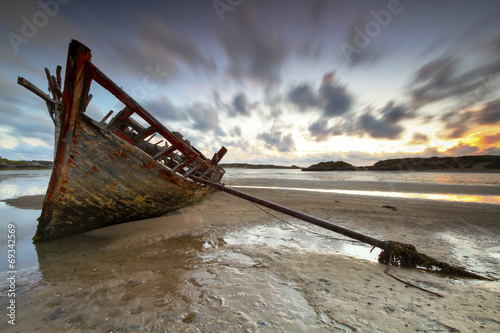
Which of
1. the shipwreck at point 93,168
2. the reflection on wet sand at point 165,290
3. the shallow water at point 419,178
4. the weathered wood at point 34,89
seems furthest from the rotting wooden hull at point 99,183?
the shallow water at point 419,178

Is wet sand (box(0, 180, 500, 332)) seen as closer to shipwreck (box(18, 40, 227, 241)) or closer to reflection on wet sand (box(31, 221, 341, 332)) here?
reflection on wet sand (box(31, 221, 341, 332))

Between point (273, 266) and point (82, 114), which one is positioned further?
point (82, 114)

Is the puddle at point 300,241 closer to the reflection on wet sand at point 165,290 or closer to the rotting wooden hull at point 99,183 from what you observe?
the reflection on wet sand at point 165,290

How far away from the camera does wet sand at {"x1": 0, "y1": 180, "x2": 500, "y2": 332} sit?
6.41 feet

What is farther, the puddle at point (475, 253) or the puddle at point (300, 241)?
the puddle at point (300, 241)

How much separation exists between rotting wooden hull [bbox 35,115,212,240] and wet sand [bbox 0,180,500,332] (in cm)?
40

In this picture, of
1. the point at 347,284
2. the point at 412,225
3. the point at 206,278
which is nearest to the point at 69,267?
the point at 206,278

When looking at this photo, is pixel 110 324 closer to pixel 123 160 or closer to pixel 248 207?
pixel 123 160

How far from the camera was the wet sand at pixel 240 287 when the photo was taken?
6.41ft

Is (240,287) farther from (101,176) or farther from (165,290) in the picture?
(101,176)

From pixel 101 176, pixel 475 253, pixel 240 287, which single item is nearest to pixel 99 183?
pixel 101 176

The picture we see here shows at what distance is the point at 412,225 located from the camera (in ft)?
19.4

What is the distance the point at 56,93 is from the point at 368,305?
960 cm

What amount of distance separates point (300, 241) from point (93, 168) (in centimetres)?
490
